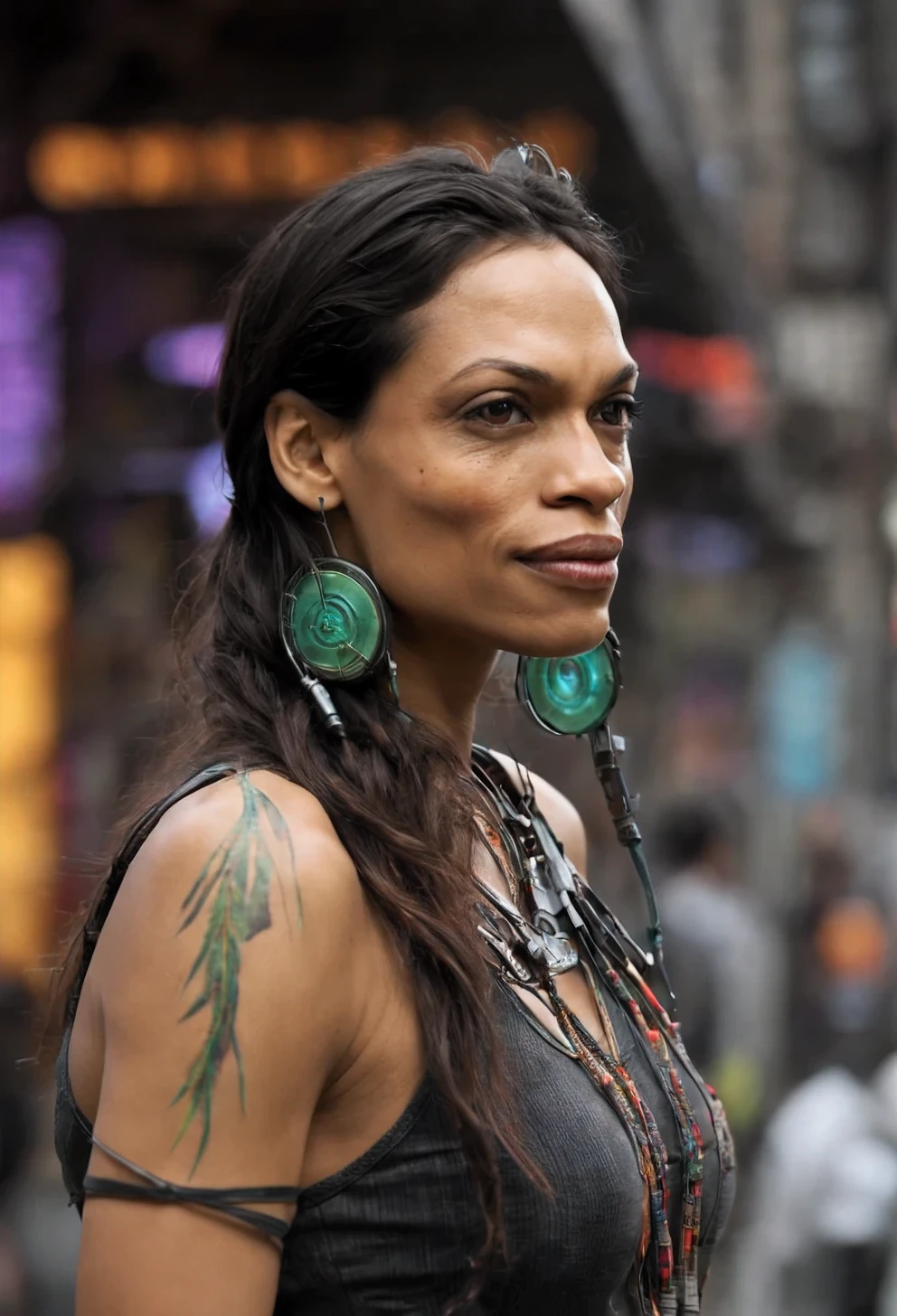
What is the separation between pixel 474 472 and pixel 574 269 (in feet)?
1.02

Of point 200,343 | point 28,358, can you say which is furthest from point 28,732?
point 200,343

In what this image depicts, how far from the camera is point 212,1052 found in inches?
74.1

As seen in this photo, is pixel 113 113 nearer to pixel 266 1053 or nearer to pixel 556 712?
pixel 556 712

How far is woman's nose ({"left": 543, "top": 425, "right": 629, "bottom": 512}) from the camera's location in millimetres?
2229

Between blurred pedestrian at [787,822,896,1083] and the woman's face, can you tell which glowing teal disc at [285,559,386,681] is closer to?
the woman's face

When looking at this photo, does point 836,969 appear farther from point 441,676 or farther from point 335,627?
point 335,627

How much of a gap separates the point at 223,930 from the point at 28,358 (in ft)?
26.0

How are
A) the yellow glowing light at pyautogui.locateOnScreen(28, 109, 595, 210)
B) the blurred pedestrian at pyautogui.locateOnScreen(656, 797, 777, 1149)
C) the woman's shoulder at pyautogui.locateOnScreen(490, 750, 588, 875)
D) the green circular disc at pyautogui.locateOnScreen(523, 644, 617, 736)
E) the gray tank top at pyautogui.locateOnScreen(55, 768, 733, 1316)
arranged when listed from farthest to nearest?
the yellow glowing light at pyautogui.locateOnScreen(28, 109, 595, 210), the blurred pedestrian at pyautogui.locateOnScreen(656, 797, 777, 1149), the woman's shoulder at pyautogui.locateOnScreen(490, 750, 588, 875), the green circular disc at pyautogui.locateOnScreen(523, 644, 617, 736), the gray tank top at pyautogui.locateOnScreen(55, 768, 733, 1316)

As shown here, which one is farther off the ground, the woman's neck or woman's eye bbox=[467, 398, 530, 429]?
woman's eye bbox=[467, 398, 530, 429]

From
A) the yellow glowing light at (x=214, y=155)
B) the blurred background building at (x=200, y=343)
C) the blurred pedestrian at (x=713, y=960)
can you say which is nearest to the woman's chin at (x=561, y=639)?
the blurred background building at (x=200, y=343)

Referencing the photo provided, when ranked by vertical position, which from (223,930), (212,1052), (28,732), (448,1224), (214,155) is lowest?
(28,732)

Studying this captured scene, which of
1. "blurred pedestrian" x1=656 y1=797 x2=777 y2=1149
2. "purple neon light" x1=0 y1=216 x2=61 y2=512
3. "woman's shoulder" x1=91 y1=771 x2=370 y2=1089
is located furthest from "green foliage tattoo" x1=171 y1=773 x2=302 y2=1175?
"purple neon light" x1=0 y1=216 x2=61 y2=512

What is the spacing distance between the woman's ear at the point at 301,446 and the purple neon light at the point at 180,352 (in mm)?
7379

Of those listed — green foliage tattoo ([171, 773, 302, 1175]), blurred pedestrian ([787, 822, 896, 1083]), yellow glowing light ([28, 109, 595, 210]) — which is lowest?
blurred pedestrian ([787, 822, 896, 1083])
